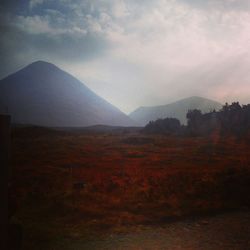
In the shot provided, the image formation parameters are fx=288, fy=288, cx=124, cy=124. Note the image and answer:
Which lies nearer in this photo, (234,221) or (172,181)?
(234,221)

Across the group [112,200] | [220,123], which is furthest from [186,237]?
[220,123]

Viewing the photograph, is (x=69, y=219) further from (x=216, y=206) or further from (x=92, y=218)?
(x=216, y=206)

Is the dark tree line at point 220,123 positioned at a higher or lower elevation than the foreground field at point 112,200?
higher

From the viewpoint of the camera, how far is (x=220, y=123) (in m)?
60.8

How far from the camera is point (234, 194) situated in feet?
40.8

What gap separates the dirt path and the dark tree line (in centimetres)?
4538

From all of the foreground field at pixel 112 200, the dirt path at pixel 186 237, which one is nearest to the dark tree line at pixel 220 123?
the foreground field at pixel 112 200

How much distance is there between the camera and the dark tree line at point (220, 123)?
56875 mm

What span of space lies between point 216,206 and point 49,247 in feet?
21.4

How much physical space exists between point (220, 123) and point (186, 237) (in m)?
56.2

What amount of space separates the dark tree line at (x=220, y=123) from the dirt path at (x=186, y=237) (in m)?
45.4

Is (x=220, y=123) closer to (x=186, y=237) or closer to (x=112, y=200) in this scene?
(x=112, y=200)

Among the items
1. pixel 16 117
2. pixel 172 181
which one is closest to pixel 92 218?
pixel 172 181

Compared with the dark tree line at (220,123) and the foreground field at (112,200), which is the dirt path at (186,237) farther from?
the dark tree line at (220,123)
